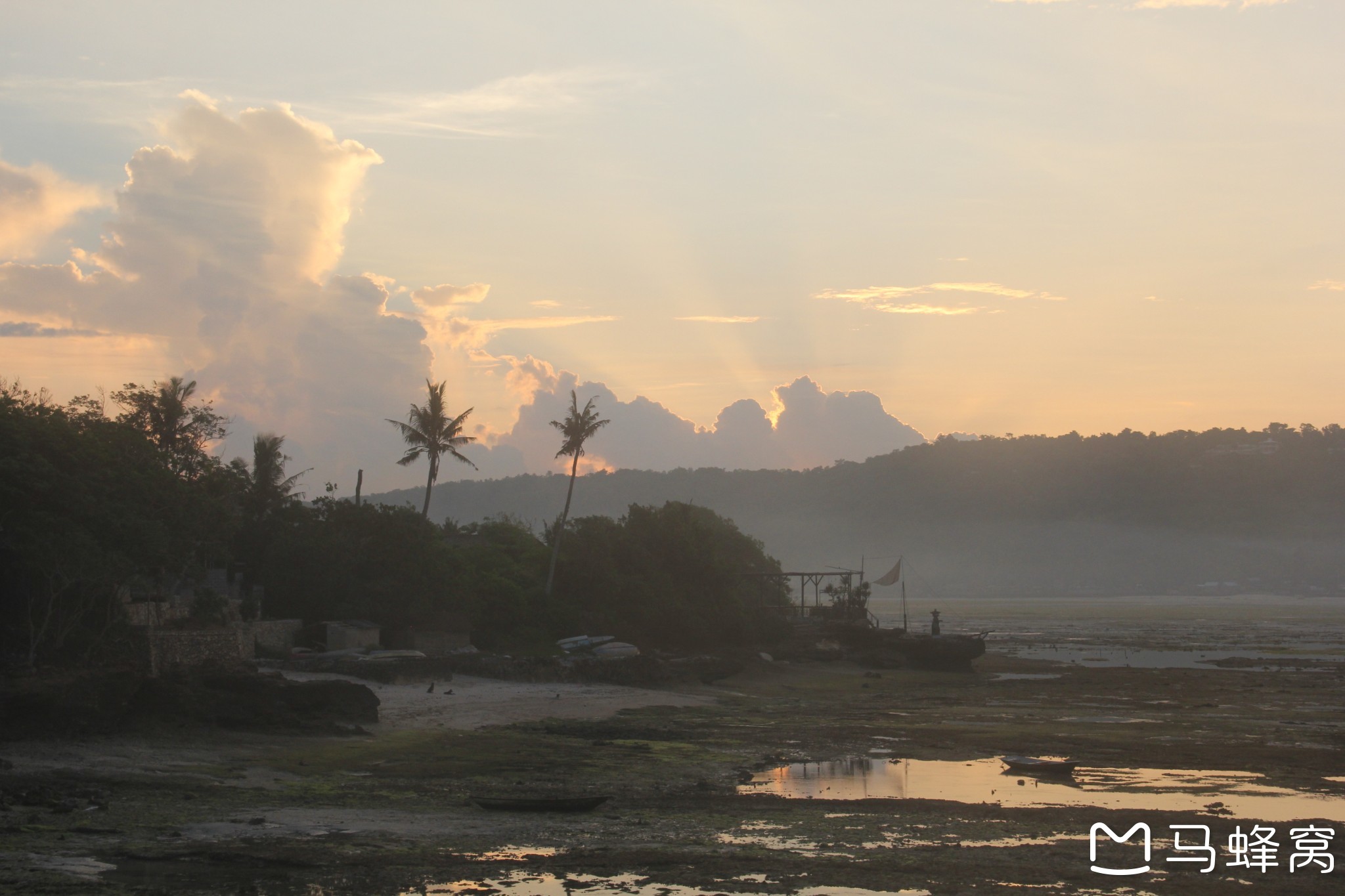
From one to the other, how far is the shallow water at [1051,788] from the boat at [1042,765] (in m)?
0.17

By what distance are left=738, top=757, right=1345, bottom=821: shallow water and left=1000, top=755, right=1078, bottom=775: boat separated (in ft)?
0.56

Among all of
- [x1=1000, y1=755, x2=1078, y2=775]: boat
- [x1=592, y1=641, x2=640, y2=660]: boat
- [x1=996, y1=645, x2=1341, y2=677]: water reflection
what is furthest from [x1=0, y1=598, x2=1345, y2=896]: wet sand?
[x1=996, y1=645, x2=1341, y2=677]: water reflection

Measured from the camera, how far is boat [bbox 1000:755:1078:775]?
21.9 meters

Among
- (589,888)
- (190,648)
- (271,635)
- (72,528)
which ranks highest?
(72,528)

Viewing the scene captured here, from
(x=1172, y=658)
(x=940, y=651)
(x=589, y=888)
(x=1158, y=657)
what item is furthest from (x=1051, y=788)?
(x=1158, y=657)

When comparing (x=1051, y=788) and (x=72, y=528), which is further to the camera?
(x=72, y=528)

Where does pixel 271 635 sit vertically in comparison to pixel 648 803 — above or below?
above

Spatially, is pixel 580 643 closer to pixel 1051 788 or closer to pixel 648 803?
pixel 1051 788

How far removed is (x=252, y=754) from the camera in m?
21.2

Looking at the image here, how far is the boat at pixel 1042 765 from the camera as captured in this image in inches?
862

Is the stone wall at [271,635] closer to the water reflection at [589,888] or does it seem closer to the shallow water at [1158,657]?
the water reflection at [589,888]

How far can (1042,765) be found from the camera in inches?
874

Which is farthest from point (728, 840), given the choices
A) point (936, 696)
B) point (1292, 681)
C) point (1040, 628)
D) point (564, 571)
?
point (1040, 628)

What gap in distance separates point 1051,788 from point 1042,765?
1.50 m
